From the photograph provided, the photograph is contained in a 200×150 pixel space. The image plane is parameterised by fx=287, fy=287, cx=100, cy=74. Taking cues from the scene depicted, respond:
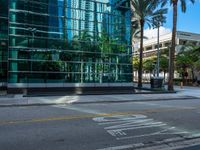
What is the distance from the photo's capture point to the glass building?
2336 centimetres

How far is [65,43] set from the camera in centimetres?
2527

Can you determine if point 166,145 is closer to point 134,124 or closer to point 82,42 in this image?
point 134,124

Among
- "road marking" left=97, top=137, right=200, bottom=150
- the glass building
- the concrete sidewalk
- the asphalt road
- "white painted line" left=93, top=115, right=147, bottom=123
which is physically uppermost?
the glass building

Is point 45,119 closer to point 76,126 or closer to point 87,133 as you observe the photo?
point 76,126

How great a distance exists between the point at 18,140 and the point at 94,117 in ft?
13.9

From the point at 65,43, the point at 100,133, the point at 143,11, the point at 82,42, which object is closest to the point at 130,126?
the point at 100,133

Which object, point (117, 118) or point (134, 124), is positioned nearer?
point (134, 124)

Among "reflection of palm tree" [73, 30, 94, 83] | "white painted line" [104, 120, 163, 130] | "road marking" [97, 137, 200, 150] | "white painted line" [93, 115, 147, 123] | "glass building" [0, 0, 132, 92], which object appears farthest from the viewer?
"reflection of palm tree" [73, 30, 94, 83]

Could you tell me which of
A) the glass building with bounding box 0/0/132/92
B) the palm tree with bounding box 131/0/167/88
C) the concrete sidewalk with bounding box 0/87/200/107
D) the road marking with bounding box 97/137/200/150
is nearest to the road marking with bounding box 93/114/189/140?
the road marking with bounding box 97/137/200/150

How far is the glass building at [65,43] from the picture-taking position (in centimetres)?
2336

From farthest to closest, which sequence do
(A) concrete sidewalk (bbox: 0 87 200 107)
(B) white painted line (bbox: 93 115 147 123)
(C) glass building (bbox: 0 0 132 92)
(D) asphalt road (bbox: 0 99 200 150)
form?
(C) glass building (bbox: 0 0 132 92) → (A) concrete sidewalk (bbox: 0 87 200 107) → (B) white painted line (bbox: 93 115 147 123) → (D) asphalt road (bbox: 0 99 200 150)

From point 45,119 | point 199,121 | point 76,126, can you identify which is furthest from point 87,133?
point 199,121

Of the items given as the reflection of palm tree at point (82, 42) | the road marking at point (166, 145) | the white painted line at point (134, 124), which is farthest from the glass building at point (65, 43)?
the road marking at point (166, 145)

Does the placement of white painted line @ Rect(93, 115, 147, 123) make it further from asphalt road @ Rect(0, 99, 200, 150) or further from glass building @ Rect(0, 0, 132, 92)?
glass building @ Rect(0, 0, 132, 92)
